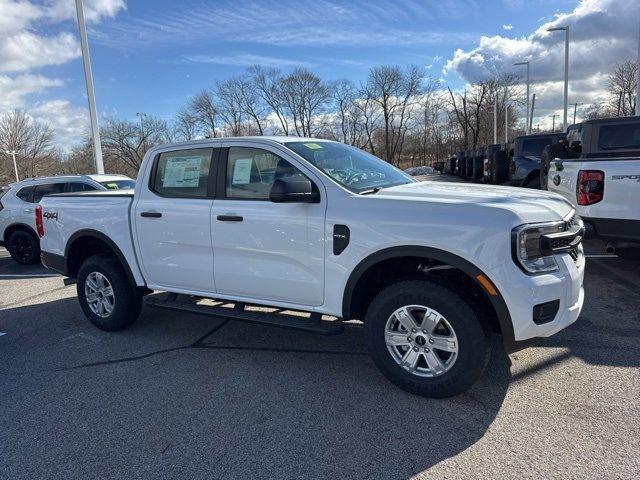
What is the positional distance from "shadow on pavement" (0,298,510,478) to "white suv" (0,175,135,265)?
540 centimetres

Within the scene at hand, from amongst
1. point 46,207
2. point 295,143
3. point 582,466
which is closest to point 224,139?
point 295,143

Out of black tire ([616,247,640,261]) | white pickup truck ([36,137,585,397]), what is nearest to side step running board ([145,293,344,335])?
white pickup truck ([36,137,585,397])

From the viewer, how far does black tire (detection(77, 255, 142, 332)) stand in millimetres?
4941

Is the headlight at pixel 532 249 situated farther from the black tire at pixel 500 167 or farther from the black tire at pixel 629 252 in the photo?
the black tire at pixel 500 167

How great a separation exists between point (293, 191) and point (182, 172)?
1.49m

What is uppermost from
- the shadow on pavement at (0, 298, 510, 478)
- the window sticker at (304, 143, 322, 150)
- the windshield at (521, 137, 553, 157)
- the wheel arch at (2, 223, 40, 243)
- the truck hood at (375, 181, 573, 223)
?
the windshield at (521, 137, 553, 157)

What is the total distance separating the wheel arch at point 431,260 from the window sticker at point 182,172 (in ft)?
5.88

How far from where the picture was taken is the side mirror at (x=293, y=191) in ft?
11.5

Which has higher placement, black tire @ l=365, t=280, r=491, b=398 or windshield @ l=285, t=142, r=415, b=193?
windshield @ l=285, t=142, r=415, b=193

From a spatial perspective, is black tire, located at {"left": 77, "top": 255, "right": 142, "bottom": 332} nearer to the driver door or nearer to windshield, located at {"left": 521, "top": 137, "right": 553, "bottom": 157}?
the driver door

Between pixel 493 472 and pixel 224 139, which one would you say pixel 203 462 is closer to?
pixel 493 472

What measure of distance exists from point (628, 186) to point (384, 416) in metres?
4.08

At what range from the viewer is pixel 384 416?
3211 mm

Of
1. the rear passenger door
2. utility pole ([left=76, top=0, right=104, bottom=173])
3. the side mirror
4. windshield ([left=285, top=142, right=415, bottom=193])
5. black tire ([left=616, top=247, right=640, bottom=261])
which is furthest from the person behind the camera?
utility pole ([left=76, top=0, right=104, bottom=173])
